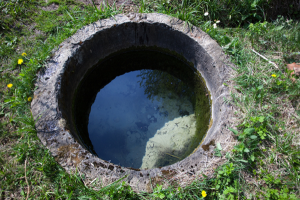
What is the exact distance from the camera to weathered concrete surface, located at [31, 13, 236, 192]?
154 centimetres

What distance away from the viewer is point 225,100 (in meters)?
1.92

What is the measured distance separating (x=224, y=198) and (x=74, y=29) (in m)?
2.45

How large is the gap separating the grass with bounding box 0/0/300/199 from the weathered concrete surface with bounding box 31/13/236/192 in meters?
0.09

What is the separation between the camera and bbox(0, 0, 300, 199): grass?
1.55 meters

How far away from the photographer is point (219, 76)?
210 centimetres

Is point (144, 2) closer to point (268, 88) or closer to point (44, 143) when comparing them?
point (268, 88)

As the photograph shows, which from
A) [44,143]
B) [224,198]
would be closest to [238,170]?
[224,198]

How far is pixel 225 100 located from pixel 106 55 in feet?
5.59

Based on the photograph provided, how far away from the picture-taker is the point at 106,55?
104 inches

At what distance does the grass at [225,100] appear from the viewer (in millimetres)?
1551

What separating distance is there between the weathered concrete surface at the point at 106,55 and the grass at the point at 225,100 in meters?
0.09

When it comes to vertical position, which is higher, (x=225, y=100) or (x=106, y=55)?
(x=106, y=55)

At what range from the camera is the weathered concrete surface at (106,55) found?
154 centimetres

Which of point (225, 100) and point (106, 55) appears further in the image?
point (106, 55)
